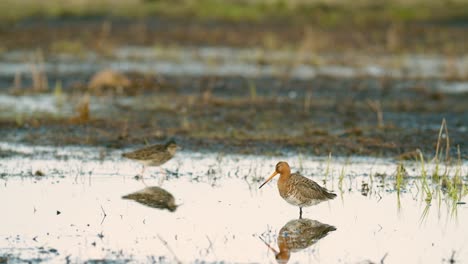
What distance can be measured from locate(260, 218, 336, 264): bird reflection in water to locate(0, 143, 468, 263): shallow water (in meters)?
0.08

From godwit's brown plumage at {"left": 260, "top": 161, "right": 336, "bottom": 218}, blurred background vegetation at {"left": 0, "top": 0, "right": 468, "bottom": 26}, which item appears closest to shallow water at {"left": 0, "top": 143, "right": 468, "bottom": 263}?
godwit's brown plumage at {"left": 260, "top": 161, "right": 336, "bottom": 218}

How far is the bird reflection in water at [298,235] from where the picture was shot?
9.13 m

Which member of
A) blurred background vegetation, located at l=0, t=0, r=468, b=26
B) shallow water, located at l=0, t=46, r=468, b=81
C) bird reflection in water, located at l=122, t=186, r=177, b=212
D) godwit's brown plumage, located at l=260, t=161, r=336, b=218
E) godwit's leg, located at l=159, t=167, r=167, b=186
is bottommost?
bird reflection in water, located at l=122, t=186, r=177, b=212

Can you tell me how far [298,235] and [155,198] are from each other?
2.48 m

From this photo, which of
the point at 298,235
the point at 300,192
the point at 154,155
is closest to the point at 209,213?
the point at 300,192

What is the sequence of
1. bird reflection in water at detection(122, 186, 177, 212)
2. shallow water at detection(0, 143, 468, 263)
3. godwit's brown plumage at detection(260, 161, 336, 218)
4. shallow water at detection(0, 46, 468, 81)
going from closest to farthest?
1. shallow water at detection(0, 143, 468, 263)
2. godwit's brown plumage at detection(260, 161, 336, 218)
3. bird reflection in water at detection(122, 186, 177, 212)
4. shallow water at detection(0, 46, 468, 81)

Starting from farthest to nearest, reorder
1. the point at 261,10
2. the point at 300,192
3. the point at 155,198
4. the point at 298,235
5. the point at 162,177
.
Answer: the point at 261,10 → the point at 162,177 → the point at 155,198 → the point at 300,192 → the point at 298,235

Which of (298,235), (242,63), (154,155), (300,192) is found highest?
(242,63)

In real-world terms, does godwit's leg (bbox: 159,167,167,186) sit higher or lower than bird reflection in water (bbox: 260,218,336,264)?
higher

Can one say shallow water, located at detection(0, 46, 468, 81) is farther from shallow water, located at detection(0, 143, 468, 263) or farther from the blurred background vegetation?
shallow water, located at detection(0, 143, 468, 263)

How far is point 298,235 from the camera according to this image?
9867 millimetres

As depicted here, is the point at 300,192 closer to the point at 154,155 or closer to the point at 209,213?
the point at 209,213

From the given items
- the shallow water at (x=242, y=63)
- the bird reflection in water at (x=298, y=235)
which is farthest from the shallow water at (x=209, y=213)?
the shallow water at (x=242, y=63)

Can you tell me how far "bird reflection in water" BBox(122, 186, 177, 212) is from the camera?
11.3 m
